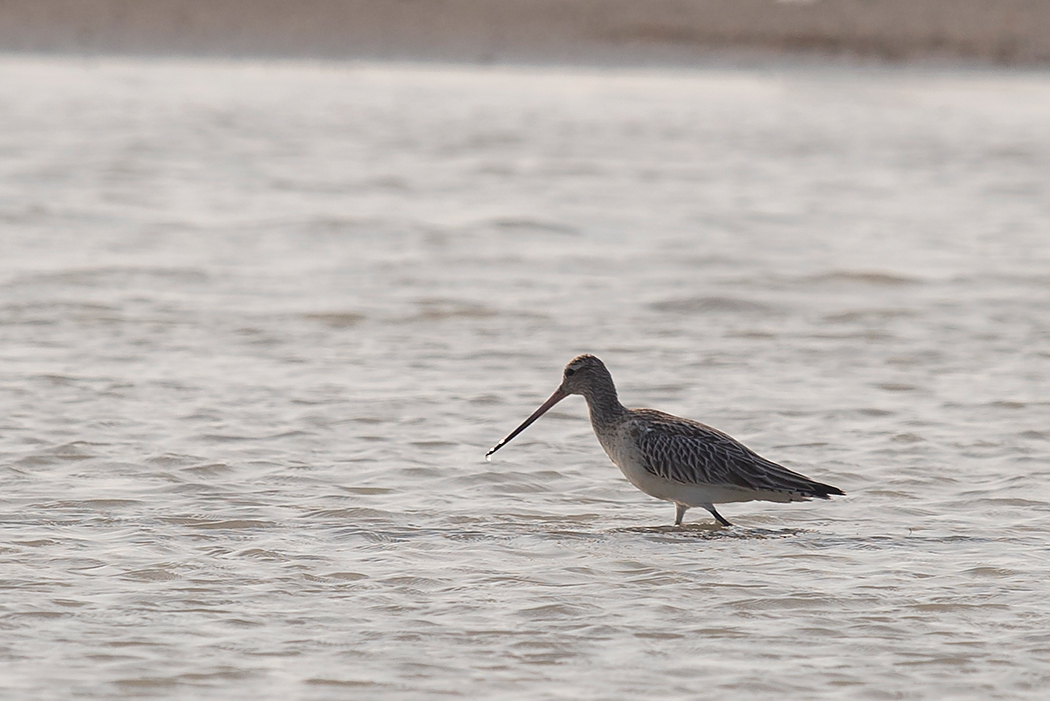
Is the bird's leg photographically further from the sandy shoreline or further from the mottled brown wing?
the sandy shoreline

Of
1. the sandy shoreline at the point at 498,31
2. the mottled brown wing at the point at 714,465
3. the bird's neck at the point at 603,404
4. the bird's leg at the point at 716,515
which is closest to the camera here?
the mottled brown wing at the point at 714,465

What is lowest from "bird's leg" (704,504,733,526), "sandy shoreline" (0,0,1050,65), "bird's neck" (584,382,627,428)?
"bird's leg" (704,504,733,526)

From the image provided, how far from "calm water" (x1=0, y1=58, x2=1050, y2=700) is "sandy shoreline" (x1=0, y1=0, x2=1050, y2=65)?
22.6 feet

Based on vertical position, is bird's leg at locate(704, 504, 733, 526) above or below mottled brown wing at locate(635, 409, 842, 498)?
below

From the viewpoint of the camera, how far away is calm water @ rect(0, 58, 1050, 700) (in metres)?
5.96

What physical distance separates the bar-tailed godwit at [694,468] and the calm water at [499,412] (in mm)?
202

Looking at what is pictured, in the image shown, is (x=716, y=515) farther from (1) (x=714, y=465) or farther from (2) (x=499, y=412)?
(2) (x=499, y=412)

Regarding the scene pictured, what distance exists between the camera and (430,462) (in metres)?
8.61

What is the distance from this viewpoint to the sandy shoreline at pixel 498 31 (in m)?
28.8

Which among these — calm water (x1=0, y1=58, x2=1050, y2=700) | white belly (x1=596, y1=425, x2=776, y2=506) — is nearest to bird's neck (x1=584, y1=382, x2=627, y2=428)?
white belly (x1=596, y1=425, x2=776, y2=506)

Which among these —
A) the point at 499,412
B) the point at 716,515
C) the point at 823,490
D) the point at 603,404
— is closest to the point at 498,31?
the point at 499,412

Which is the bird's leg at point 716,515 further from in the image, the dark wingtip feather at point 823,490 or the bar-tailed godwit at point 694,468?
the dark wingtip feather at point 823,490

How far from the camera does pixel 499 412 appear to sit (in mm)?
9734

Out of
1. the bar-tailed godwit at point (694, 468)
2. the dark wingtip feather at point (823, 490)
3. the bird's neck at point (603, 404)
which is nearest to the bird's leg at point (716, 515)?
the bar-tailed godwit at point (694, 468)
